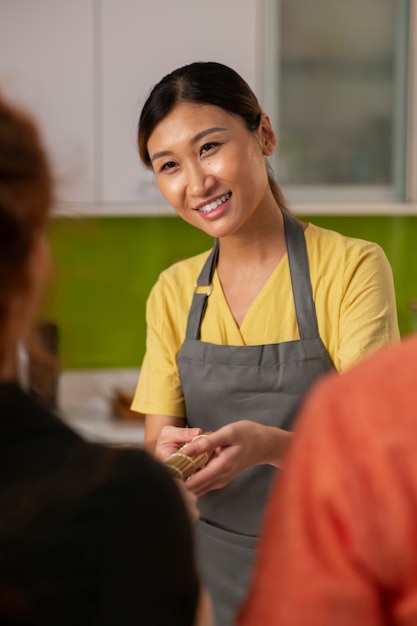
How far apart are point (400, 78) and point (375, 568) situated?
2.87m

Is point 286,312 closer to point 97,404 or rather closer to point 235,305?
point 235,305

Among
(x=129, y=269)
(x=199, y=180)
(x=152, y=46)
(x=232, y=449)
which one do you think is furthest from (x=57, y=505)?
(x=129, y=269)

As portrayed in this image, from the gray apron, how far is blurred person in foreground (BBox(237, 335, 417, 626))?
3.57ft

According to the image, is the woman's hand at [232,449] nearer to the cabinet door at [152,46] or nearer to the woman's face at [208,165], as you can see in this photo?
the woman's face at [208,165]

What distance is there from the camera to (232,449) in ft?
5.15

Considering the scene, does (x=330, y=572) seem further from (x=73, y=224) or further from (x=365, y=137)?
(x=365, y=137)

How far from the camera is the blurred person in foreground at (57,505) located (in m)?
0.75

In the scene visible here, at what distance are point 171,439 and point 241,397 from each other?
0.70 ft

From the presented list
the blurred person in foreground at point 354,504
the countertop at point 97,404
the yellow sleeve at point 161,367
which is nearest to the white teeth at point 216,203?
the yellow sleeve at point 161,367

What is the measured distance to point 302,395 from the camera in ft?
5.86

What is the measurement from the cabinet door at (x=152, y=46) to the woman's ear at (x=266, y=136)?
4.33ft

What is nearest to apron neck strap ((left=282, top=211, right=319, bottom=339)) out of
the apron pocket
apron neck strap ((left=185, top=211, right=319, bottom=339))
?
apron neck strap ((left=185, top=211, right=319, bottom=339))

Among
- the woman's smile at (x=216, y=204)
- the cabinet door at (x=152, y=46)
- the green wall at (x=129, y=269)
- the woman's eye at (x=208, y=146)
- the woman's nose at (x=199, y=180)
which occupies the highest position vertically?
the cabinet door at (x=152, y=46)

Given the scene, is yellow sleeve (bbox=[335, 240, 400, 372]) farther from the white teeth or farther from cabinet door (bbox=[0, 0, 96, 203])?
cabinet door (bbox=[0, 0, 96, 203])
